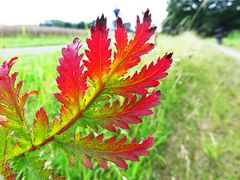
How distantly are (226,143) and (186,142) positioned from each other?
0.38 m

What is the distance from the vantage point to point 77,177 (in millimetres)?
2084

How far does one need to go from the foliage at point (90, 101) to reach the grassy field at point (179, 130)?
159 cm

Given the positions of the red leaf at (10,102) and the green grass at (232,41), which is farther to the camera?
the green grass at (232,41)

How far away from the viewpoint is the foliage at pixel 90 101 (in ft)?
1.10

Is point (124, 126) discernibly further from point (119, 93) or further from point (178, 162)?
point (178, 162)

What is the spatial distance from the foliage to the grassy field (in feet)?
5.21

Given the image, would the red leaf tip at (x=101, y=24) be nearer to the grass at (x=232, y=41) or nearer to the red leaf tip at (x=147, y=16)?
the red leaf tip at (x=147, y=16)

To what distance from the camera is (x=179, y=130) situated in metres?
3.21

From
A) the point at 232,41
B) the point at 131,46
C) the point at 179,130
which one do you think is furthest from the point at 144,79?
the point at 232,41

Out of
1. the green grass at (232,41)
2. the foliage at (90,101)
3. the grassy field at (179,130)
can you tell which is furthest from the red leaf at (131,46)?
the green grass at (232,41)

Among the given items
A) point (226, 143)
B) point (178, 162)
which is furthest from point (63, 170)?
point (226, 143)

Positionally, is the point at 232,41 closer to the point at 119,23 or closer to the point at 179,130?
the point at 179,130

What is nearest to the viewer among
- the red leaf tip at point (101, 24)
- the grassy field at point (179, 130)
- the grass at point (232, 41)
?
the red leaf tip at point (101, 24)

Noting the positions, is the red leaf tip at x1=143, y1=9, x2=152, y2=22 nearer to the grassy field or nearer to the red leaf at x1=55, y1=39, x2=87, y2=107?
the red leaf at x1=55, y1=39, x2=87, y2=107
